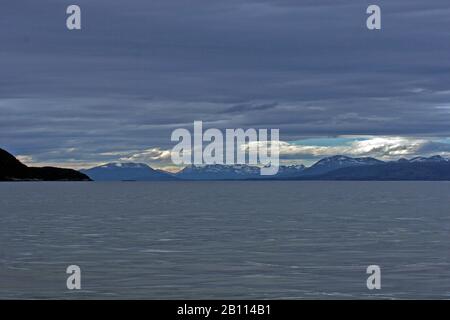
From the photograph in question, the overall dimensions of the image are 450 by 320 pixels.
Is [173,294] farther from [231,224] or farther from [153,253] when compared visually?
[231,224]

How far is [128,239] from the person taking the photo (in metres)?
76.6

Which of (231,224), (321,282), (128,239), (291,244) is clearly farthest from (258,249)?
(231,224)

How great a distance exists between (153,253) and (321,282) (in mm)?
20235

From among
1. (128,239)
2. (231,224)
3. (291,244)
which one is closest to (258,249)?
(291,244)

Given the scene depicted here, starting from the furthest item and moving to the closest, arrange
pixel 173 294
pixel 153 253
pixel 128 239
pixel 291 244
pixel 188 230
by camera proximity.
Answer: pixel 188 230 → pixel 128 239 → pixel 291 244 → pixel 153 253 → pixel 173 294

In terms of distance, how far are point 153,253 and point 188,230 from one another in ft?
88.0

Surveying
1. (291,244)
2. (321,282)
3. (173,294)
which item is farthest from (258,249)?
(173,294)

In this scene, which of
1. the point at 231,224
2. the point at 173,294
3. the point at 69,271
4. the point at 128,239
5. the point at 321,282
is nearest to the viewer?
the point at 173,294

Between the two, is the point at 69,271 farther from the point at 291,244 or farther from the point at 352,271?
the point at 291,244

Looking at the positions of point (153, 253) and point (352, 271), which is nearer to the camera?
point (352, 271)

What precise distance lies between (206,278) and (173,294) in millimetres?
6221

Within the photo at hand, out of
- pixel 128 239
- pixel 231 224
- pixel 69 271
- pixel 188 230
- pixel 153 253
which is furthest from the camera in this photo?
pixel 231 224
